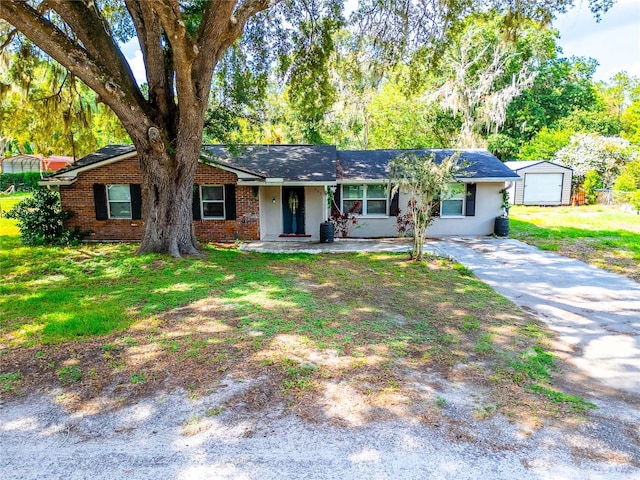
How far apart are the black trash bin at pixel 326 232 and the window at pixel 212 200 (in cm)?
325

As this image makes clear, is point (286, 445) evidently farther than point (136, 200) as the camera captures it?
No

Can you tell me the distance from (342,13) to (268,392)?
10707mm

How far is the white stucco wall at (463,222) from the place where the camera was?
48.6 ft

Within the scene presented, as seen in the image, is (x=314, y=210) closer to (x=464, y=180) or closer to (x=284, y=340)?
(x=464, y=180)

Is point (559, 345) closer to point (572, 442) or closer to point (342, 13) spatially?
point (572, 442)

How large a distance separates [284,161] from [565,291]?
386 inches

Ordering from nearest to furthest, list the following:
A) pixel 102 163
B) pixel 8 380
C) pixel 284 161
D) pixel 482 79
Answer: pixel 8 380 → pixel 102 163 → pixel 284 161 → pixel 482 79

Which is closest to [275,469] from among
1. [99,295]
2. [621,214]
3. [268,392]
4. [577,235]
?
[268,392]

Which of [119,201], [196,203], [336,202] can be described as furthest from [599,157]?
[119,201]

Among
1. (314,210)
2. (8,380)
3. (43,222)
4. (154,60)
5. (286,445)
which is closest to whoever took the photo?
(286,445)


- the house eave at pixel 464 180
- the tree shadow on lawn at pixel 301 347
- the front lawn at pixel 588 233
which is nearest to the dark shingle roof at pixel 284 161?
the house eave at pixel 464 180

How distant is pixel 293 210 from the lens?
14.7 metres

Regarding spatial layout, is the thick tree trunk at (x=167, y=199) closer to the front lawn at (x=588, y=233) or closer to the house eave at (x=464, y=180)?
the house eave at (x=464, y=180)

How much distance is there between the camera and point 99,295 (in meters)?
7.26
